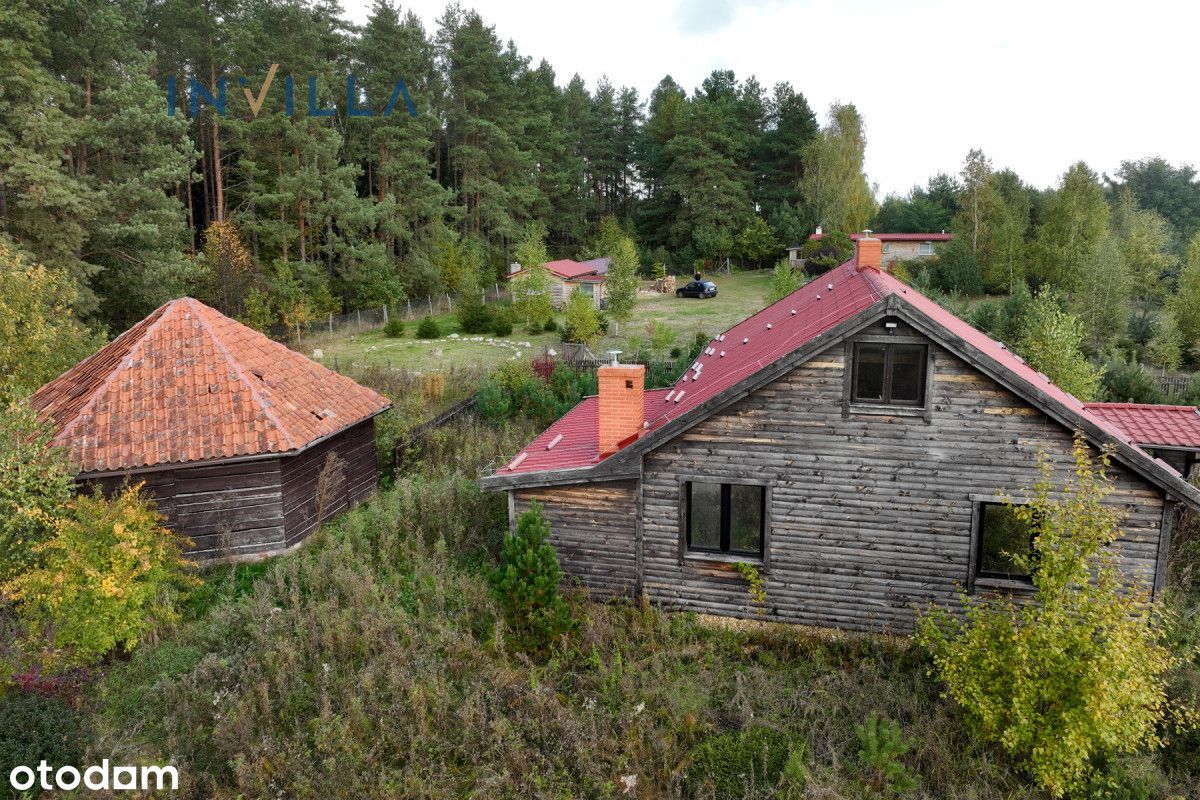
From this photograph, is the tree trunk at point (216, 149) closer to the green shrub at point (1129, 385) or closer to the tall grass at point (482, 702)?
the tall grass at point (482, 702)

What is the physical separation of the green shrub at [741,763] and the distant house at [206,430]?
8955 mm

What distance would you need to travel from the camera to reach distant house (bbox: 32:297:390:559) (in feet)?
41.4

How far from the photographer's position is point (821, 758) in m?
8.38

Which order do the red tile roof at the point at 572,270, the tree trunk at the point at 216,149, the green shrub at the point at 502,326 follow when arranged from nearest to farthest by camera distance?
the tree trunk at the point at 216,149 → the green shrub at the point at 502,326 → the red tile roof at the point at 572,270

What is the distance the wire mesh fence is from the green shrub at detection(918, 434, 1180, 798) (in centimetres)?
3488

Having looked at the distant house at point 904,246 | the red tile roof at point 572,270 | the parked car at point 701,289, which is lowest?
the parked car at point 701,289

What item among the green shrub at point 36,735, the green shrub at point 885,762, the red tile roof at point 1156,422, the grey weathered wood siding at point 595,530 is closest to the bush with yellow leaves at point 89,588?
the green shrub at point 36,735

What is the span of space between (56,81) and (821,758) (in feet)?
101

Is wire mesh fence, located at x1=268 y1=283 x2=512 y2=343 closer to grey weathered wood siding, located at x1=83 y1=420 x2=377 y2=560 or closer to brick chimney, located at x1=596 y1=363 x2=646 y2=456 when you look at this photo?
grey weathered wood siding, located at x1=83 y1=420 x2=377 y2=560

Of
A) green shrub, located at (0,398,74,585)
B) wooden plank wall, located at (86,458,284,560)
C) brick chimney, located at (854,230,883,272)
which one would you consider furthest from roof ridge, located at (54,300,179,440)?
brick chimney, located at (854,230,883,272)

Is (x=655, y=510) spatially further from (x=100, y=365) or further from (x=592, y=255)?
(x=592, y=255)

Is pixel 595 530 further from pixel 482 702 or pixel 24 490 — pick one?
pixel 24 490

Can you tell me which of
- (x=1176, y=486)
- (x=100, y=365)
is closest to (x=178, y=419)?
(x=100, y=365)

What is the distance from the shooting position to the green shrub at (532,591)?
10305 millimetres
